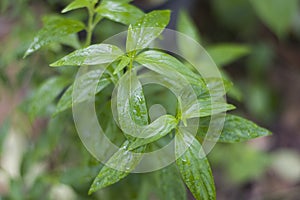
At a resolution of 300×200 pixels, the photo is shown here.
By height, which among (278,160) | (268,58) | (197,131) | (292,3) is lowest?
(278,160)

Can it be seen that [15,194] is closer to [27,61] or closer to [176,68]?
[27,61]

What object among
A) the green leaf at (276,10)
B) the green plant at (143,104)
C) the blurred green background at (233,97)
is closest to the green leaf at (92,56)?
the green plant at (143,104)

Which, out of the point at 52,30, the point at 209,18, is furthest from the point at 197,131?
the point at 209,18

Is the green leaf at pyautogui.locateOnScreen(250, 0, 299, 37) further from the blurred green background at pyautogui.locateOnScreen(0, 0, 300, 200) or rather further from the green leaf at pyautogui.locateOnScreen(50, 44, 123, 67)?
the green leaf at pyautogui.locateOnScreen(50, 44, 123, 67)

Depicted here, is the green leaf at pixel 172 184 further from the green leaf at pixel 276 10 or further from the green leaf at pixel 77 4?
the green leaf at pixel 276 10

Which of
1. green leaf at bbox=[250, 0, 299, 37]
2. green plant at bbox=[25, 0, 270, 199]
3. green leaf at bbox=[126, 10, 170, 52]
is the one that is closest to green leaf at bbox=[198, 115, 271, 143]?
green plant at bbox=[25, 0, 270, 199]

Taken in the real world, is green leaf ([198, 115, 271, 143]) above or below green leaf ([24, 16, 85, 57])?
below

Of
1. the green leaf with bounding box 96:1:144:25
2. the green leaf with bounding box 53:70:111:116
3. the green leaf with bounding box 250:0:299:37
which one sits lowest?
the green leaf with bounding box 250:0:299:37
